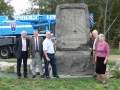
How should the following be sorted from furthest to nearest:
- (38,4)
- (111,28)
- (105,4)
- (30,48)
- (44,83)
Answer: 1. (38,4)
2. (111,28)
3. (105,4)
4. (30,48)
5. (44,83)

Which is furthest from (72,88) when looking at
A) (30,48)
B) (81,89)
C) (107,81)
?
(30,48)

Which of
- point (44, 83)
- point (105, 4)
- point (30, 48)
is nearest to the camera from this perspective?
point (44, 83)

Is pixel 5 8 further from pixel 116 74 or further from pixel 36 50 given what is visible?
pixel 116 74

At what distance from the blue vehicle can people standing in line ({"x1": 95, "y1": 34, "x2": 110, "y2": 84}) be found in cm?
1254

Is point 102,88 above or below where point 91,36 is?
below

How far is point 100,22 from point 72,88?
24.0 metres

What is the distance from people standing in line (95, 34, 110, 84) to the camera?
32.3 feet

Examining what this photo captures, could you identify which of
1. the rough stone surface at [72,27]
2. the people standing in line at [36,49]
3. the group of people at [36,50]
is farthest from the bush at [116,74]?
the people standing in line at [36,49]

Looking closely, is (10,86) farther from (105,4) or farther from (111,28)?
(111,28)

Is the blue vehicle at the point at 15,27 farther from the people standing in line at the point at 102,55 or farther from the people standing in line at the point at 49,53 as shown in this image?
the people standing in line at the point at 102,55

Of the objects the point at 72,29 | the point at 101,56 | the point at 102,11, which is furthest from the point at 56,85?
the point at 102,11

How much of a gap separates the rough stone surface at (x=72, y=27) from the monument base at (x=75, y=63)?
375 mm

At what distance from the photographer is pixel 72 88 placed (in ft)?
28.9

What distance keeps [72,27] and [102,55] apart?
6.92 feet
